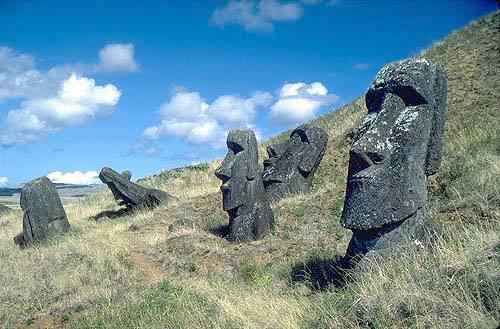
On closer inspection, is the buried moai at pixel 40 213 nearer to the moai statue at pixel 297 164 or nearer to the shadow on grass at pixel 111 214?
the shadow on grass at pixel 111 214

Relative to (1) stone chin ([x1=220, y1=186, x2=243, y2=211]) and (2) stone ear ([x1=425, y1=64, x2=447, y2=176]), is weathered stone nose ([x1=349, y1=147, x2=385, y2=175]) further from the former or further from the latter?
(1) stone chin ([x1=220, y1=186, x2=243, y2=211])

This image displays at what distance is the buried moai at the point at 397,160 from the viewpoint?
5.93 m

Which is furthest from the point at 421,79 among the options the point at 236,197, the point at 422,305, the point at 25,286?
the point at 25,286

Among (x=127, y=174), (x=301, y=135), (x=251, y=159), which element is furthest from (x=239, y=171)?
(x=127, y=174)

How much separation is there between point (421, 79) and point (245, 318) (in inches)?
140

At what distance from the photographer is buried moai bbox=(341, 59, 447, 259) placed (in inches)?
233

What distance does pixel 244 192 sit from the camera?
1196 centimetres

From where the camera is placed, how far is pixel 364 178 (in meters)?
6.05

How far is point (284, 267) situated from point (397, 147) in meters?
3.06

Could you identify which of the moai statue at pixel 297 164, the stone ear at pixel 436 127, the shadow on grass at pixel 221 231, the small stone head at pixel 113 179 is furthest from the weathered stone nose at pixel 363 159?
the small stone head at pixel 113 179

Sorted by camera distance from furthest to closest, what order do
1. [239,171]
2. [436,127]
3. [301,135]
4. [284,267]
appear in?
[301,135] < [239,171] < [284,267] < [436,127]

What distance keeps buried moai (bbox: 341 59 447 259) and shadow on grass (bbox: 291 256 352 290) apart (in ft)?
1.27

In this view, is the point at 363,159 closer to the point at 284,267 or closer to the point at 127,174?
the point at 284,267

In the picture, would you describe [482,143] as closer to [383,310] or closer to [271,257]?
[271,257]
